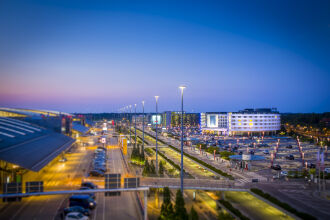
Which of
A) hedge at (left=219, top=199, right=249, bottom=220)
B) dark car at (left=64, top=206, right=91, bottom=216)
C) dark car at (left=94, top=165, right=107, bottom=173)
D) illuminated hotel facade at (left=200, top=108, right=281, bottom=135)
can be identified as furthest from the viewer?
illuminated hotel facade at (left=200, top=108, right=281, bottom=135)

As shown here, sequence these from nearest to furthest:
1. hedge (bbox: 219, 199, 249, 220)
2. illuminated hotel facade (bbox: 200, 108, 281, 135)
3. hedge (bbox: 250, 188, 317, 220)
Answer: hedge (bbox: 250, 188, 317, 220) → hedge (bbox: 219, 199, 249, 220) → illuminated hotel facade (bbox: 200, 108, 281, 135)

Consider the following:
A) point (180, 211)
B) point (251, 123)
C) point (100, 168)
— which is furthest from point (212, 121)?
point (180, 211)

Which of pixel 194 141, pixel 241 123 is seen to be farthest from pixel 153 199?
pixel 241 123

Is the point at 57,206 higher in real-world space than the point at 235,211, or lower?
lower

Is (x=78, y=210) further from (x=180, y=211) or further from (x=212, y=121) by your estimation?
(x=212, y=121)

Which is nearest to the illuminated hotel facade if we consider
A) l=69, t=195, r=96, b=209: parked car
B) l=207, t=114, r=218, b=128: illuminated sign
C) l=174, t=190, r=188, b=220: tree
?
l=207, t=114, r=218, b=128: illuminated sign

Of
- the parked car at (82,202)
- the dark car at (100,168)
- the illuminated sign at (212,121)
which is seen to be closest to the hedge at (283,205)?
the parked car at (82,202)

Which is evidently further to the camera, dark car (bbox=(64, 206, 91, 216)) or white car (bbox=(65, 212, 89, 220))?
dark car (bbox=(64, 206, 91, 216))

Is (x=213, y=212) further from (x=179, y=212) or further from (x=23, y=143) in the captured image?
(x=23, y=143)

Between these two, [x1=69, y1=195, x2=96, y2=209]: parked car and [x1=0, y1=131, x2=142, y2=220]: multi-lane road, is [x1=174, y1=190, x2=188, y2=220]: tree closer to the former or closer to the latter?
[x1=0, y1=131, x2=142, y2=220]: multi-lane road
